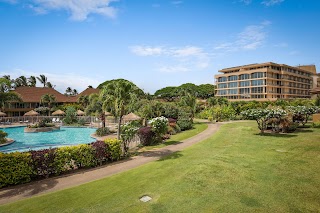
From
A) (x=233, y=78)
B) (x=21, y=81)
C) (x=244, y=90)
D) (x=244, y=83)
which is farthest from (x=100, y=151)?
(x=21, y=81)

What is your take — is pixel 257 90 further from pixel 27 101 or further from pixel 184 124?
pixel 27 101

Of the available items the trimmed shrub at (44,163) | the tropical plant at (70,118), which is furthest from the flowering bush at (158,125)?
the tropical plant at (70,118)

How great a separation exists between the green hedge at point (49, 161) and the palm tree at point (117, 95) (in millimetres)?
2669

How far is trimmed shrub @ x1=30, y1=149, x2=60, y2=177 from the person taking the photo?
11.3 m

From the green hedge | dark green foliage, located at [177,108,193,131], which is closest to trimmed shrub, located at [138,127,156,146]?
the green hedge

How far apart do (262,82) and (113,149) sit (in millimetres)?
69709

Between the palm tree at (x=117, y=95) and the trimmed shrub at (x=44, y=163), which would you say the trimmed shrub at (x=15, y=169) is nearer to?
the trimmed shrub at (x=44, y=163)

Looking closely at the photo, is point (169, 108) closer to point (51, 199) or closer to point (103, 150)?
point (103, 150)

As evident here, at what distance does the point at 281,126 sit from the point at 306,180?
13.8m

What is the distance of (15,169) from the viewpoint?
10734 mm

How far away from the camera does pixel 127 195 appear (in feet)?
28.3

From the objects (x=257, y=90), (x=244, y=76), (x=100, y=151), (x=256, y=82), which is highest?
(x=244, y=76)

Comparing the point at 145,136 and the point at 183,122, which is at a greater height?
the point at 183,122

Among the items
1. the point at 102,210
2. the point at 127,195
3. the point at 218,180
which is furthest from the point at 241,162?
the point at 102,210
